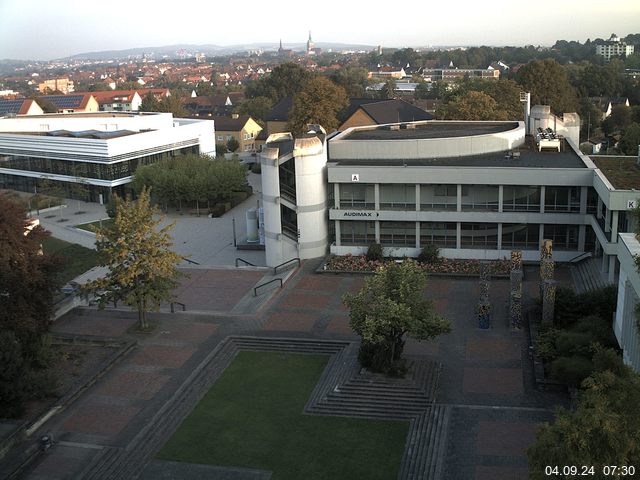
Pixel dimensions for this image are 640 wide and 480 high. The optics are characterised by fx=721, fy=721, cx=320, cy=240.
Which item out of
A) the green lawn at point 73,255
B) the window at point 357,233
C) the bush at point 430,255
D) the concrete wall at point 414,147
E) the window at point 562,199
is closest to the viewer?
the window at point 562,199

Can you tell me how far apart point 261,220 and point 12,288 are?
19.3 metres

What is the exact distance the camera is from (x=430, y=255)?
1421 inches

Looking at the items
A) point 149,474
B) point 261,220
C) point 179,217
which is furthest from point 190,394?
point 179,217

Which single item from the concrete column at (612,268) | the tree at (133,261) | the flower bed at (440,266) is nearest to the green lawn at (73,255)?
the tree at (133,261)

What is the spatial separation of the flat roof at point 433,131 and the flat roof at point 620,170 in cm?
679

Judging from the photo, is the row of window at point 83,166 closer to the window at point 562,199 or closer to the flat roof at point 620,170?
the window at point 562,199

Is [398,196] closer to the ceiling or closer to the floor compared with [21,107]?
closer to the floor

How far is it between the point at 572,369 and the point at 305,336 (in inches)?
409

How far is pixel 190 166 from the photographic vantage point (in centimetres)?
5534

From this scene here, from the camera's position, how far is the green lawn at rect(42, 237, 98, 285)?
1556 inches

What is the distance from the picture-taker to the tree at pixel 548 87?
75688 millimetres

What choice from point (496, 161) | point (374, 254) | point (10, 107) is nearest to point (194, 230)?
point (374, 254)

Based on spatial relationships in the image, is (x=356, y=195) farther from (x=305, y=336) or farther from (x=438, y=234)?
(x=305, y=336)

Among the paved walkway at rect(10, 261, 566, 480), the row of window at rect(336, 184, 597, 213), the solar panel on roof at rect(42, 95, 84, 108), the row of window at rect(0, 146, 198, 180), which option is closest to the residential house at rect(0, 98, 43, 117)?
the solar panel on roof at rect(42, 95, 84, 108)
